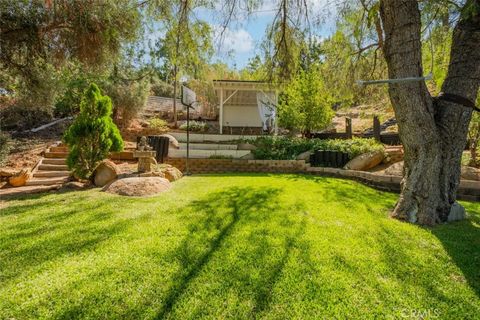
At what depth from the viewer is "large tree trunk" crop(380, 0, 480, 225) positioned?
338 centimetres

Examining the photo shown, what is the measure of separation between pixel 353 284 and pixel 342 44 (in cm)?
630

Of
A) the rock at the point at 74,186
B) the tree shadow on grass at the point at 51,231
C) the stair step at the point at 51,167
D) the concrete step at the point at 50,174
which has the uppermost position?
the stair step at the point at 51,167

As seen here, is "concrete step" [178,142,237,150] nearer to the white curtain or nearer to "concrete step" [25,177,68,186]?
the white curtain

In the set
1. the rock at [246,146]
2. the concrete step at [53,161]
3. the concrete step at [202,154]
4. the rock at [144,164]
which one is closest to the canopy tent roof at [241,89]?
the rock at [246,146]

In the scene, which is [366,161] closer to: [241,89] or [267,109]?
[267,109]

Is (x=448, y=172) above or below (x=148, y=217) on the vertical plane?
above

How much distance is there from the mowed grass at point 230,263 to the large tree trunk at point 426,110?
45 cm

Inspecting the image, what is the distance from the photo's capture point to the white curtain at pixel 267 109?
13.1 meters

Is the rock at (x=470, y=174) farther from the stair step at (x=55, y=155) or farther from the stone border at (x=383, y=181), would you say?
the stair step at (x=55, y=155)

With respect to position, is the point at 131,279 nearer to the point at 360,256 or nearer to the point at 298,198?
the point at 360,256

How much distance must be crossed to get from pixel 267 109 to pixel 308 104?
9.54 feet

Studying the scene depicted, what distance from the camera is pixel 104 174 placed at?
5.91 meters

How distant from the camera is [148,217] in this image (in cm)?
346

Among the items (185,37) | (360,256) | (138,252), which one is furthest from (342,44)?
(138,252)
